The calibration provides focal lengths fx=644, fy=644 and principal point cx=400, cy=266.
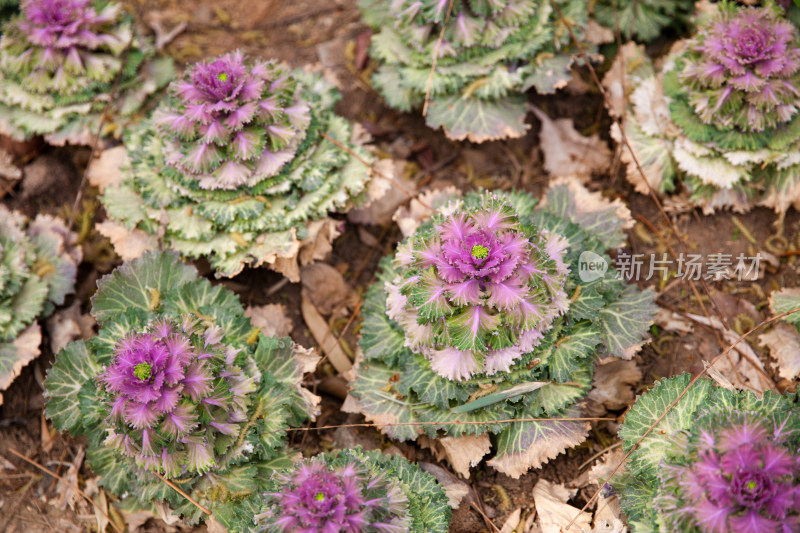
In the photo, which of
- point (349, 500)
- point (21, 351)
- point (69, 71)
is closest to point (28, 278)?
point (21, 351)

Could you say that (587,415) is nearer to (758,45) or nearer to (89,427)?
(758,45)

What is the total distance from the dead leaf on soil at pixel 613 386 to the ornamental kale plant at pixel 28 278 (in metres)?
3.39

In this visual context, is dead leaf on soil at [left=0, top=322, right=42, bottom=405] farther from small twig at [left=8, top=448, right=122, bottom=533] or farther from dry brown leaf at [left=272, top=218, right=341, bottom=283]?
dry brown leaf at [left=272, top=218, right=341, bottom=283]

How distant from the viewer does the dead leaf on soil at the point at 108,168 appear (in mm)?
4379

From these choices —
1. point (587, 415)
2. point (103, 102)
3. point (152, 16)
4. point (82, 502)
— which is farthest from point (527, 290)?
point (152, 16)

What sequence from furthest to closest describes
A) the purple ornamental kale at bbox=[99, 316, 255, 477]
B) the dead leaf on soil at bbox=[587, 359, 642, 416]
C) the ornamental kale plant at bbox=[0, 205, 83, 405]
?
the ornamental kale plant at bbox=[0, 205, 83, 405] < the dead leaf on soil at bbox=[587, 359, 642, 416] < the purple ornamental kale at bbox=[99, 316, 255, 477]

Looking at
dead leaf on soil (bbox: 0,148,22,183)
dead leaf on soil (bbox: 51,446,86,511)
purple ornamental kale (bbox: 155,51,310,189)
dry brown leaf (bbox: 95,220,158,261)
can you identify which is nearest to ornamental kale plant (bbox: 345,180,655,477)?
purple ornamental kale (bbox: 155,51,310,189)

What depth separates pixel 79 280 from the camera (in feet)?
14.8

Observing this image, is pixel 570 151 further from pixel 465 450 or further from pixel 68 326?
pixel 68 326

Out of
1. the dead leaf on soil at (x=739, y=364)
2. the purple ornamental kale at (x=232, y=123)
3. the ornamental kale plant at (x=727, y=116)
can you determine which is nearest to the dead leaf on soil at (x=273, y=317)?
the purple ornamental kale at (x=232, y=123)

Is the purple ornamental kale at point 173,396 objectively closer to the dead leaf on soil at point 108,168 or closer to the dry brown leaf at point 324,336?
the dry brown leaf at point 324,336

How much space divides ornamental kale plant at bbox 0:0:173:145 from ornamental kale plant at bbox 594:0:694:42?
132 inches

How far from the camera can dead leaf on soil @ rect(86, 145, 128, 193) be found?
438 centimetres

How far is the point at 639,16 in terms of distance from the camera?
186 inches
